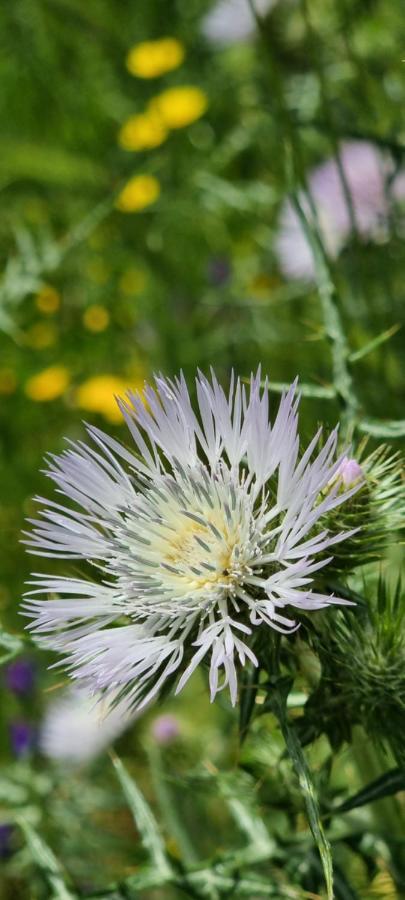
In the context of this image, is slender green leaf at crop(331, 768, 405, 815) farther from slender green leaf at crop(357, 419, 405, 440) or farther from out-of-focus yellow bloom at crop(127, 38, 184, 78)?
out-of-focus yellow bloom at crop(127, 38, 184, 78)

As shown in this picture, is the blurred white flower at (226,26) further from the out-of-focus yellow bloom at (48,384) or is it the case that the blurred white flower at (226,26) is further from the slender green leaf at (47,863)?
the slender green leaf at (47,863)

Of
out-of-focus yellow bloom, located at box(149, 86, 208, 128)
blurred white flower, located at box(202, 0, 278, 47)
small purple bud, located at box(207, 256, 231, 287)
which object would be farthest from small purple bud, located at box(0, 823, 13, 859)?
blurred white flower, located at box(202, 0, 278, 47)

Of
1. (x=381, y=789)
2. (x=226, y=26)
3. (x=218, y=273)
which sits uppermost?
(x=226, y=26)

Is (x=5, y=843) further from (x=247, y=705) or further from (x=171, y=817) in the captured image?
(x=247, y=705)

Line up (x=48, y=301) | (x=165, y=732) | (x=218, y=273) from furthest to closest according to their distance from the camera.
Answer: (x=48, y=301) < (x=218, y=273) < (x=165, y=732)

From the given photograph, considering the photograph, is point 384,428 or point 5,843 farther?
point 5,843

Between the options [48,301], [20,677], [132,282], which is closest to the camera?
[20,677]

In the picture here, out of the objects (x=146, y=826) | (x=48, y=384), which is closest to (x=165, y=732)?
(x=146, y=826)
